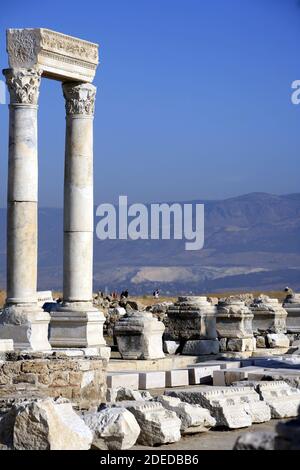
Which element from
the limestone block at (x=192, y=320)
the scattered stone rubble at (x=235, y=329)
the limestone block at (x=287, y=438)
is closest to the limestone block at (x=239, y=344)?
the scattered stone rubble at (x=235, y=329)

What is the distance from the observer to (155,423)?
1292 cm

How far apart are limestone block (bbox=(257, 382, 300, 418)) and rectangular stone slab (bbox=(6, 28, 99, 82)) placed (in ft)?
25.5

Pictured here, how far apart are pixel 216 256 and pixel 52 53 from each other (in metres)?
150

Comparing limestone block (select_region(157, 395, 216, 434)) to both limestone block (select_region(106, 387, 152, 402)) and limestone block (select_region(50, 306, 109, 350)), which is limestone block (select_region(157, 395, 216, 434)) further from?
limestone block (select_region(50, 306, 109, 350))

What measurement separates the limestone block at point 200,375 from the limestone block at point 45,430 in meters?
7.79

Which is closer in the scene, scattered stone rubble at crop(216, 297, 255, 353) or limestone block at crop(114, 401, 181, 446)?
limestone block at crop(114, 401, 181, 446)

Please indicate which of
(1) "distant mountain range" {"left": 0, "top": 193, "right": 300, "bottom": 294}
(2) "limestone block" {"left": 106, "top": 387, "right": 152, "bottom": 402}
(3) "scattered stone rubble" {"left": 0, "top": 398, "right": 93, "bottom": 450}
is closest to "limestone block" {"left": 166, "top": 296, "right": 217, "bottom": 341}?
(2) "limestone block" {"left": 106, "top": 387, "right": 152, "bottom": 402}

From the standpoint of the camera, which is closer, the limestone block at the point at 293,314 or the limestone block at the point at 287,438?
the limestone block at the point at 287,438

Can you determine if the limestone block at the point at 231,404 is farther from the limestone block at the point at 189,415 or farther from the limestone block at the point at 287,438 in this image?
the limestone block at the point at 287,438

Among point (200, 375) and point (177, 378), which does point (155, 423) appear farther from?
point (200, 375)

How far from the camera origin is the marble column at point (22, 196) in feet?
67.0

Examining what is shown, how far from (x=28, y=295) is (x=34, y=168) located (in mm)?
2134

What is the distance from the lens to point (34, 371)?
1470 centimetres

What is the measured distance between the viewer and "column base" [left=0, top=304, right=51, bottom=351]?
19.8 meters
